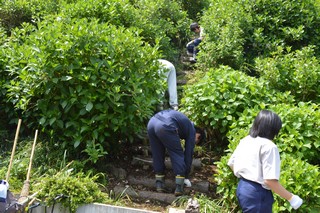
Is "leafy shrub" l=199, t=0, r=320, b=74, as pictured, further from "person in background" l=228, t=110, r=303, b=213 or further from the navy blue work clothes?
"person in background" l=228, t=110, r=303, b=213

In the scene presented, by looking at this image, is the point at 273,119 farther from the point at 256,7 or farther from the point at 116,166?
the point at 256,7

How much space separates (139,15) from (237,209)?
498cm

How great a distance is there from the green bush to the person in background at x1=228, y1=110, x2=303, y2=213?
1.97 metres

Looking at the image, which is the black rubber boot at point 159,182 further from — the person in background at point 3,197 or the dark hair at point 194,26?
the dark hair at point 194,26

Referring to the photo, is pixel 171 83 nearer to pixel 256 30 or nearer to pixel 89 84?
pixel 89 84

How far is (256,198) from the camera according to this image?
4.09 meters

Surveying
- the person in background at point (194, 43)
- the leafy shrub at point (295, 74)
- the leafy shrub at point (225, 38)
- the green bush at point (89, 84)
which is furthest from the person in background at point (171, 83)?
the person in background at point (194, 43)

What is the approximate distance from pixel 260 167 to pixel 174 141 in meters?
1.53

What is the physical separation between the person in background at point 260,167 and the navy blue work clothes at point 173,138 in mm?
1321

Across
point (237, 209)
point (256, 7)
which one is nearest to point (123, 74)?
point (237, 209)

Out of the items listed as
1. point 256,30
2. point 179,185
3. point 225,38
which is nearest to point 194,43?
point 225,38

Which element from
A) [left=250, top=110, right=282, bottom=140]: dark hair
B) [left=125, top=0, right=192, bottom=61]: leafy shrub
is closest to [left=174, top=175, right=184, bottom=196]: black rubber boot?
[left=250, top=110, right=282, bottom=140]: dark hair

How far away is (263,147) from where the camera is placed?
4.05 metres

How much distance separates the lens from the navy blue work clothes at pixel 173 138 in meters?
5.41
